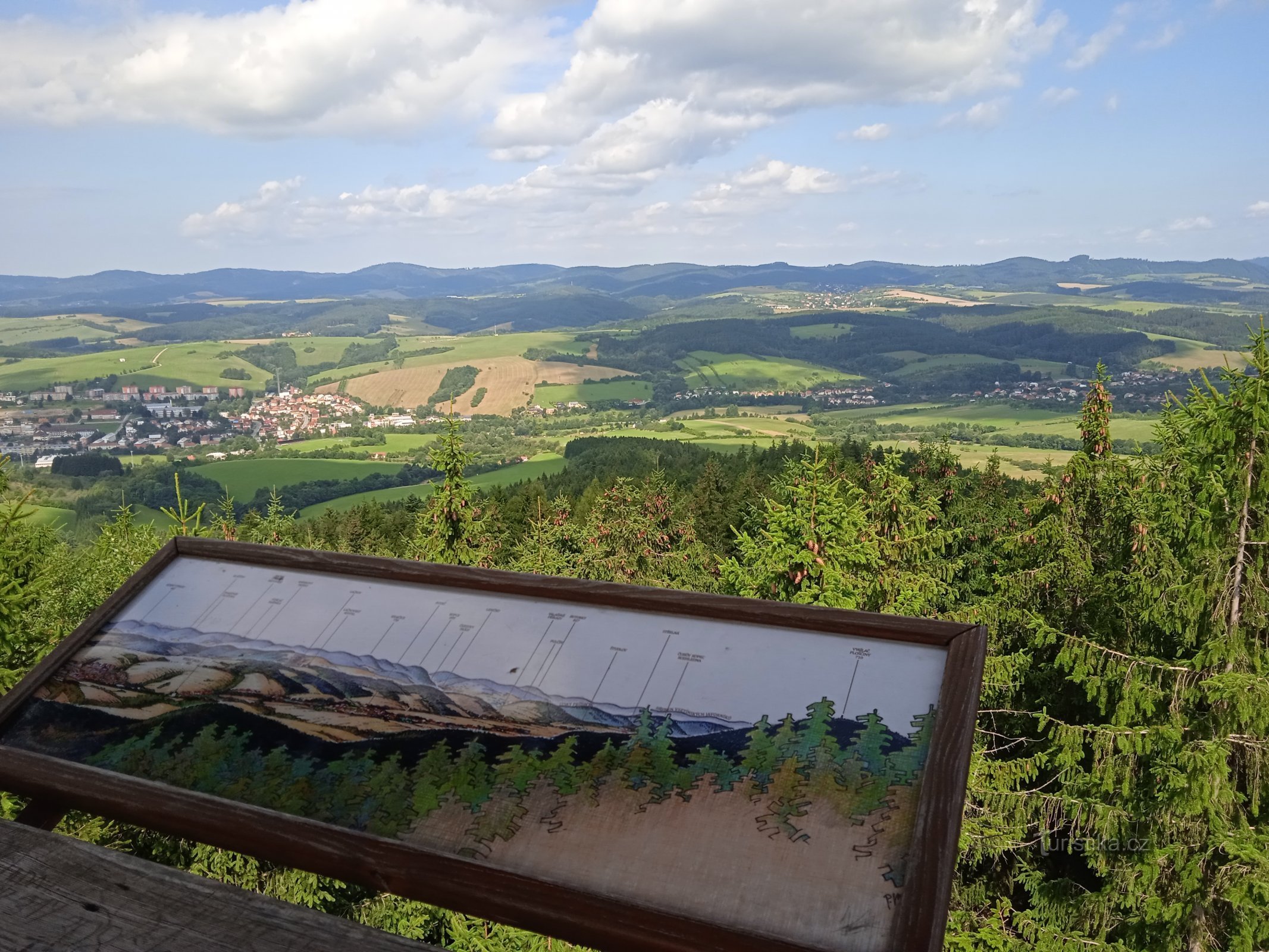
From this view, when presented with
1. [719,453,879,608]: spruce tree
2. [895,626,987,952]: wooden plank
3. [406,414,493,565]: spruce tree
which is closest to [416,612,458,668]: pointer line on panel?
[895,626,987,952]: wooden plank

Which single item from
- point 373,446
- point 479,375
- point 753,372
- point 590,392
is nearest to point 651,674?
point 373,446

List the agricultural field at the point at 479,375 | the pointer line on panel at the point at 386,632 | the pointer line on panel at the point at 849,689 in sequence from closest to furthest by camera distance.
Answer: the pointer line on panel at the point at 849,689 < the pointer line on panel at the point at 386,632 < the agricultural field at the point at 479,375

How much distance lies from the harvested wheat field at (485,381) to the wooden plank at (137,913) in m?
107

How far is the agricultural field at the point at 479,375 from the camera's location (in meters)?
117

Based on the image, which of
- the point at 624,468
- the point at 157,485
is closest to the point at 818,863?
the point at 624,468

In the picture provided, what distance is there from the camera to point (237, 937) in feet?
5.08

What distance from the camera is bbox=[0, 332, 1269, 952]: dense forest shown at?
331 inches

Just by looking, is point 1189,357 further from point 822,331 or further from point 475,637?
point 475,637

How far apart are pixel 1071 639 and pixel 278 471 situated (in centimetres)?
6990

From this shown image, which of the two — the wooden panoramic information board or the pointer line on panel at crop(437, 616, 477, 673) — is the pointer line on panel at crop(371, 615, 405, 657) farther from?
the pointer line on panel at crop(437, 616, 477, 673)

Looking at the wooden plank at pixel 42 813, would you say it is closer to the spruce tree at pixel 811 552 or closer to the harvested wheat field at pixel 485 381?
the spruce tree at pixel 811 552

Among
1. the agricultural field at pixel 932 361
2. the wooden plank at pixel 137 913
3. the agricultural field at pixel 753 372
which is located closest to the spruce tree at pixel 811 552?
the wooden plank at pixel 137 913

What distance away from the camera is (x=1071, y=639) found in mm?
10227

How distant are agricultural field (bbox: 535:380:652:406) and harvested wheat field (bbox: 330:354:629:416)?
177cm
